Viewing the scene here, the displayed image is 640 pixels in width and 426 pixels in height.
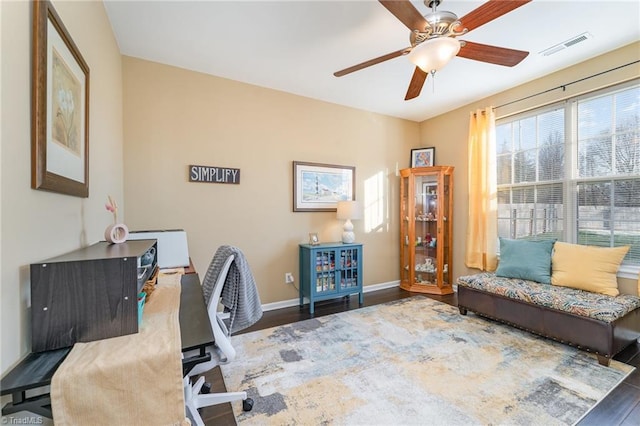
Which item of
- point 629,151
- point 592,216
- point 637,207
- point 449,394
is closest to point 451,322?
point 449,394

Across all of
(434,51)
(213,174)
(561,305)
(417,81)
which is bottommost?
(561,305)

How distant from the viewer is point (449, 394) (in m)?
1.76

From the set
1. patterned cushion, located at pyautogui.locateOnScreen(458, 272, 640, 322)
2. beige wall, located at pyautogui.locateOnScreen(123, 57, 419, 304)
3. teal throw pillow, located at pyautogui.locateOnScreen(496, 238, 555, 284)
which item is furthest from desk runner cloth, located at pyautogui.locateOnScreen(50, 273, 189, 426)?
teal throw pillow, located at pyautogui.locateOnScreen(496, 238, 555, 284)

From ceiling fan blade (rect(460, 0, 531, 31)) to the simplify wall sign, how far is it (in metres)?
2.48

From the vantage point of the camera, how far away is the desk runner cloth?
751 mm

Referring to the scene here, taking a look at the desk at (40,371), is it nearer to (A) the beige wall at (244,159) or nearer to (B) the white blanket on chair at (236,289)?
(B) the white blanket on chair at (236,289)

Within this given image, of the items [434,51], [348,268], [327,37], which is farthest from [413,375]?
[327,37]

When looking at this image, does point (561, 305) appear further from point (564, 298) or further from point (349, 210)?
point (349, 210)

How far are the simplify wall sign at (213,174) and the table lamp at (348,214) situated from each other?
1367 mm

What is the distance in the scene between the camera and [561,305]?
2291mm

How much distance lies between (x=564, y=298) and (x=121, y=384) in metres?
3.15

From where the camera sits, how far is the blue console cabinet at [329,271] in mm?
3305

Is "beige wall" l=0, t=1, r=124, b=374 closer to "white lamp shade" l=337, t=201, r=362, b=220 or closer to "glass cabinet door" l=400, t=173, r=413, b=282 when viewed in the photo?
"white lamp shade" l=337, t=201, r=362, b=220

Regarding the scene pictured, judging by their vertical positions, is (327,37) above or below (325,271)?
above
